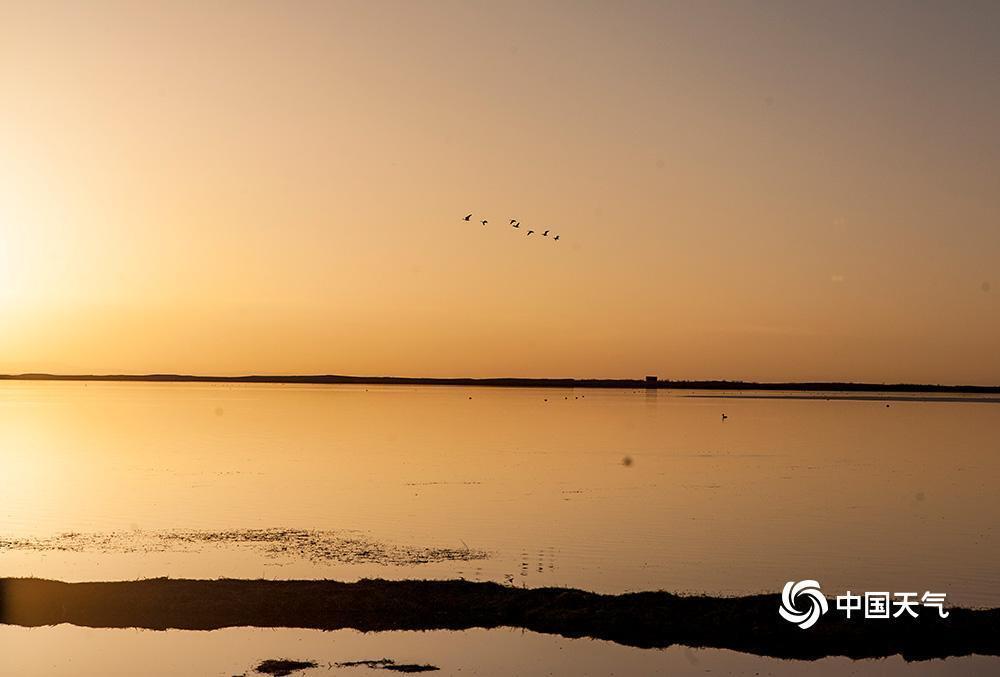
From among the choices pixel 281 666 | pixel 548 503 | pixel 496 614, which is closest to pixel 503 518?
pixel 548 503

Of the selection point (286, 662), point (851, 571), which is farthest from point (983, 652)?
point (286, 662)

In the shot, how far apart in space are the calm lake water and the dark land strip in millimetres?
483

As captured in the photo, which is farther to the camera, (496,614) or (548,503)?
(548,503)

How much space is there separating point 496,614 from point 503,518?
20.2 metres

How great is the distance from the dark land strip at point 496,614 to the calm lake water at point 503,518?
1.58 ft

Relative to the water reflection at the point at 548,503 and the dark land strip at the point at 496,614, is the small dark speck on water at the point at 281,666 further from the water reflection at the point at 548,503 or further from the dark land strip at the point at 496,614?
the water reflection at the point at 548,503

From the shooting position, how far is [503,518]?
146ft

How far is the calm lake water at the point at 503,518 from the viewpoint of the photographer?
30562 mm

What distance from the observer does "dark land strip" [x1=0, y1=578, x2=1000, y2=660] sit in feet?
74.3

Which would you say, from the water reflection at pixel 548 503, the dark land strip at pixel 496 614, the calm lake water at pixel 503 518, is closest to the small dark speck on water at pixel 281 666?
the calm lake water at pixel 503 518

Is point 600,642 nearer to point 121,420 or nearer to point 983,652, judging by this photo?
point 983,652

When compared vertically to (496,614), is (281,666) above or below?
below

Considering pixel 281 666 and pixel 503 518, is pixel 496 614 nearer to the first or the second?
pixel 281 666

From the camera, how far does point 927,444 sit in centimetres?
9644
